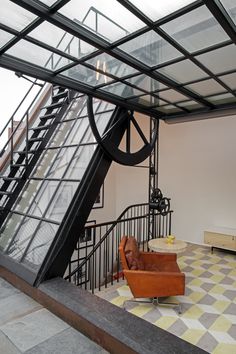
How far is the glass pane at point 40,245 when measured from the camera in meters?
3.16

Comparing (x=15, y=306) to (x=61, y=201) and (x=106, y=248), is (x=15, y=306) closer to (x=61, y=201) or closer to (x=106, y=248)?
(x=61, y=201)

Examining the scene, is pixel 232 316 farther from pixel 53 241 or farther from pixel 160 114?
pixel 160 114

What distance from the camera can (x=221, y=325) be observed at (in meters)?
3.13

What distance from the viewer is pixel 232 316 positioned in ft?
11.0

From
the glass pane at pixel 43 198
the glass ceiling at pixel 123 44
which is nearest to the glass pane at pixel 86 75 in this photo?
the glass ceiling at pixel 123 44

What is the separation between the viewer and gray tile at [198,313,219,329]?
3.15 metres

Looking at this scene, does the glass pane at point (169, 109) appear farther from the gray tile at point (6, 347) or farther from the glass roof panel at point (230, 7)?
the gray tile at point (6, 347)

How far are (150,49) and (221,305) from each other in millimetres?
3576

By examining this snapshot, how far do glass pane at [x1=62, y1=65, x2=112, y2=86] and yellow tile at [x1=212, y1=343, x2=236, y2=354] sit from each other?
328cm

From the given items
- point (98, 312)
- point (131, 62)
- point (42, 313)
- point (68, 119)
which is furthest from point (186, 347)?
point (68, 119)

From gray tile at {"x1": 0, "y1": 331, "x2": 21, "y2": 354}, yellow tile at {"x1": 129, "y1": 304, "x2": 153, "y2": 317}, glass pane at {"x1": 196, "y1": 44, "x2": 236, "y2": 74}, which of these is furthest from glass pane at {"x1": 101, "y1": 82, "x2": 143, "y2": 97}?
yellow tile at {"x1": 129, "y1": 304, "x2": 153, "y2": 317}

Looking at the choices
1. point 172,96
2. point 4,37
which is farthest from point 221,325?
point 4,37

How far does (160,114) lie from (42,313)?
3730 millimetres

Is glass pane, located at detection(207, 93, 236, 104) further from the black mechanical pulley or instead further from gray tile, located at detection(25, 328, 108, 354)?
gray tile, located at detection(25, 328, 108, 354)
